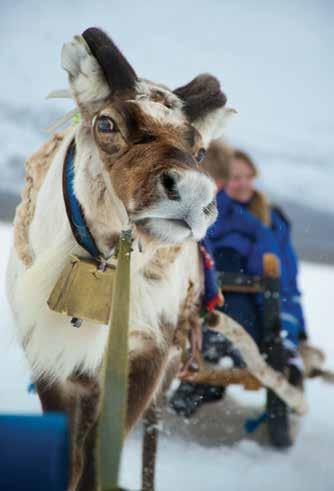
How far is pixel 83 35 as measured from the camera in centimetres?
126

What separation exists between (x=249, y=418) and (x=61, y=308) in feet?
6.53

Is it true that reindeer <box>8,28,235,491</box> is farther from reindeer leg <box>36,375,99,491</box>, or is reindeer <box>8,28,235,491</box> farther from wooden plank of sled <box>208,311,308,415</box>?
wooden plank of sled <box>208,311,308,415</box>

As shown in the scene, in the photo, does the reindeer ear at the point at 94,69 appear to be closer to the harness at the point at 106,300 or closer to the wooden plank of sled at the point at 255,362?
the harness at the point at 106,300

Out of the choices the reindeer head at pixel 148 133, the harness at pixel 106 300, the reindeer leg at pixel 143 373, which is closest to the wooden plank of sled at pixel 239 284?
the reindeer leg at pixel 143 373

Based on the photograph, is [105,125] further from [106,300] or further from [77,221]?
[106,300]

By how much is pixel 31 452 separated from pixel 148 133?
26.0 inches

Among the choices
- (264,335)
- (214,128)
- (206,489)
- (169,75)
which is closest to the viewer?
(214,128)

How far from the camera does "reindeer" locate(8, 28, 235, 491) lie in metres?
1.05

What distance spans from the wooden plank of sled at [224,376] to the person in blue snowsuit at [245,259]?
16 centimetres

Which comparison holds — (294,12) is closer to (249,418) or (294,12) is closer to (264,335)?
(264,335)

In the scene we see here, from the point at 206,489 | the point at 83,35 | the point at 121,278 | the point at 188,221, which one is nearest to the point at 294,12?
the point at 83,35

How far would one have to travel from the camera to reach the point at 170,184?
99 cm

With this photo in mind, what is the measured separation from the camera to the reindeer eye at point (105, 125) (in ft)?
3.85

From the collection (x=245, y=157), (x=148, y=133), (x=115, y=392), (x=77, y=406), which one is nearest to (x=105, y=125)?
(x=148, y=133)
